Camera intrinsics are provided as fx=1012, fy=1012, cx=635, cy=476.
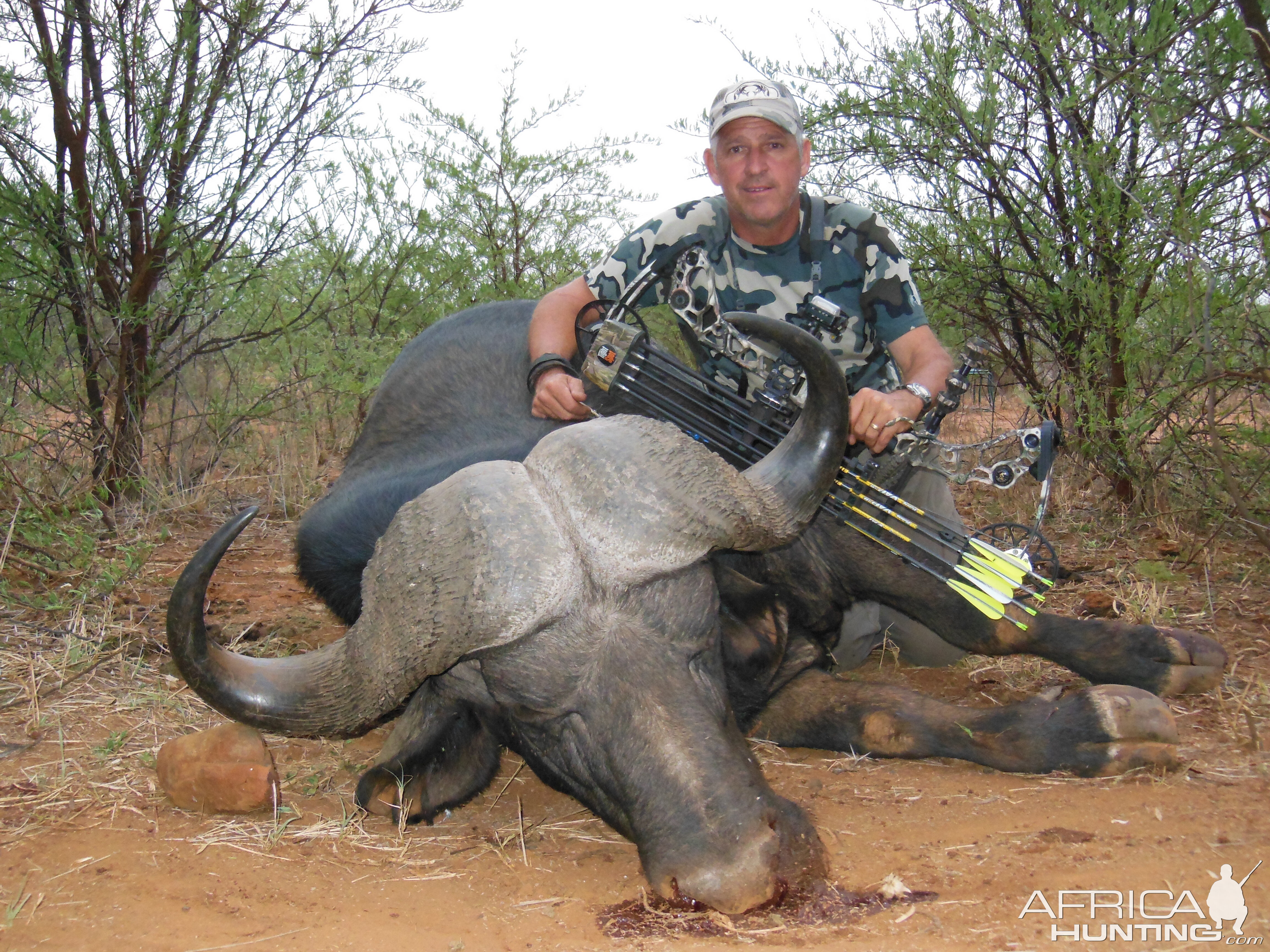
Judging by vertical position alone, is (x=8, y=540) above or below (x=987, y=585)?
above

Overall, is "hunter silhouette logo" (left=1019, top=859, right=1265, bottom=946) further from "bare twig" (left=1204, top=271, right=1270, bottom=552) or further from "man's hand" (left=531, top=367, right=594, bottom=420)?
"man's hand" (left=531, top=367, right=594, bottom=420)

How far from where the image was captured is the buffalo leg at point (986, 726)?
2.75m

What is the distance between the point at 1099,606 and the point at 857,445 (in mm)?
1520

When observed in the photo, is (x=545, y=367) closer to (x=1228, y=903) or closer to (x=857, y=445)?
(x=857, y=445)

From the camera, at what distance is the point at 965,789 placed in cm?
277

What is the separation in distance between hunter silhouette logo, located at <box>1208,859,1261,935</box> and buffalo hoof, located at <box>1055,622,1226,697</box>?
1.11 meters

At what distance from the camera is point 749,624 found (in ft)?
10.2

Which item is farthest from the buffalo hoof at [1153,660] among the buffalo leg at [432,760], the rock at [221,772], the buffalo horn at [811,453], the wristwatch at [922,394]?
the rock at [221,772]

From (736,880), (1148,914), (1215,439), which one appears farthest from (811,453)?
(1215,439)

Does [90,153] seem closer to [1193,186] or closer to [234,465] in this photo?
[234,465]

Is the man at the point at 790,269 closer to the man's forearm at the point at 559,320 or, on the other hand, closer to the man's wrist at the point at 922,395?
the man's forearm at the point at 559,320

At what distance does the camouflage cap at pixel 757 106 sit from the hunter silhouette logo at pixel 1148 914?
10.1ft

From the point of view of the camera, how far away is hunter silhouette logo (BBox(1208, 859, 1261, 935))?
6.41 ft

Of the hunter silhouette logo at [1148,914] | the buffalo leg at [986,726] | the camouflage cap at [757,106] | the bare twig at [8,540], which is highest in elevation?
the camouflage cap at [757,106]
